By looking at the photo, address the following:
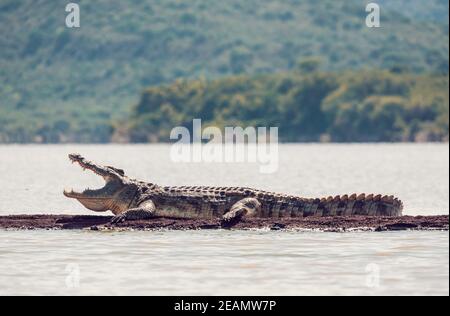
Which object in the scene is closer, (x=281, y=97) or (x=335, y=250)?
(x=335, y=250)

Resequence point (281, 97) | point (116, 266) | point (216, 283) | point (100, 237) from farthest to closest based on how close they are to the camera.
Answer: point (281, 97) → point (100, 237) → point (116, 266) → point (216, 283)

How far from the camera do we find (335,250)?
76.2 feet

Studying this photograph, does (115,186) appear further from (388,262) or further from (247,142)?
(247,142)

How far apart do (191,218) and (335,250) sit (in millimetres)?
5445

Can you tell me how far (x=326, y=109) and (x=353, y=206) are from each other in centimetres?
14896

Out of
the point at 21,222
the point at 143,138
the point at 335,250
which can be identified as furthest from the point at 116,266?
the point at 143,138

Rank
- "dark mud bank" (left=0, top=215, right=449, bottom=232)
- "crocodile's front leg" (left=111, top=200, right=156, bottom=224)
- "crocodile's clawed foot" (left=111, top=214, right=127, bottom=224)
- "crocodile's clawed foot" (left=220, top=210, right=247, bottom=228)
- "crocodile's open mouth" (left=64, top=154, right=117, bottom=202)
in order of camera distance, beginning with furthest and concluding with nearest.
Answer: "crocodile's open mouth" (left=64, top=154, right=117, bottom=202), "crocodile's front leg" (left=111, top=200, right=156, bottom=224), "crocodile's clawed foot" (left=111, top=214, right=127, bottom=224), "crocodile's clawed foot" (left=220, top=210, right=247, bottom=228), "dark mud bank" (left=0, top=215, right=449, bottom=232)

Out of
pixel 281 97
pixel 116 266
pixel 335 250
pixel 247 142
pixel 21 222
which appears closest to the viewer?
pixel 116 266

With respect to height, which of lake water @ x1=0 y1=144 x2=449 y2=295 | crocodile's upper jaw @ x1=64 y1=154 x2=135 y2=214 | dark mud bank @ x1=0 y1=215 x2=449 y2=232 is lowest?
lake water @ x1=0 y1=144 x2=449 y2=295

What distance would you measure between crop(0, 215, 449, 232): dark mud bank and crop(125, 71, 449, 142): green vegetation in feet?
464

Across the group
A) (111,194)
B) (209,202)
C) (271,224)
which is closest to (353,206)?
(271,224)

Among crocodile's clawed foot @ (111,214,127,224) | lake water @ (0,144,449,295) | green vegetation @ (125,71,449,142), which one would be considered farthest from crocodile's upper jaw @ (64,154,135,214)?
green vegetation @ (125,71,449,142)

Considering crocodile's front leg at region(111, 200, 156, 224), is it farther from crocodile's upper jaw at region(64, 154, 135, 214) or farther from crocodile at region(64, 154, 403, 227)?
crocodile's upper jaw at region(64, 154, 135, 214)

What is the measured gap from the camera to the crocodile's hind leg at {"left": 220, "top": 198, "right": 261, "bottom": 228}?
2686 cm
